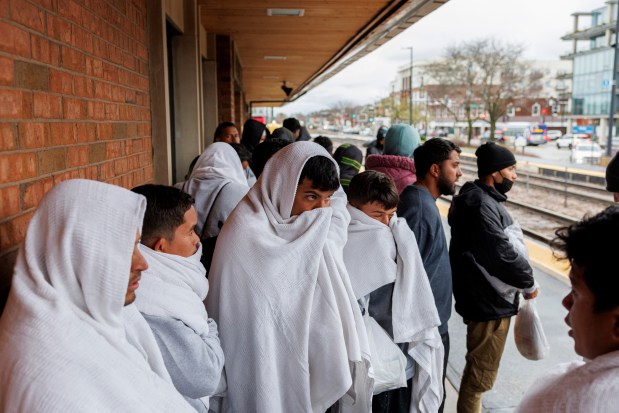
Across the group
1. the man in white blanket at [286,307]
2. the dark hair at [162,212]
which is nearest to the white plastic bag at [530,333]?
the man in white blanket at [286,307]

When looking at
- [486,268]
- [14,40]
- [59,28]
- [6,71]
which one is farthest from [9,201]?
[486,268]

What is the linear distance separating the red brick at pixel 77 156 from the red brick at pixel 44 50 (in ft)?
1.10

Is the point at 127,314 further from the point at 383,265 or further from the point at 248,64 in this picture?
the point at 248,64

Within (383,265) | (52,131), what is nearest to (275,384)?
(383,265)

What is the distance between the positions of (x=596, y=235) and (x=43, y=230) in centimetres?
123

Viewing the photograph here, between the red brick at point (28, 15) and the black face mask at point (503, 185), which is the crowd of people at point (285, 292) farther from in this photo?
the red brick at point (28, 15)

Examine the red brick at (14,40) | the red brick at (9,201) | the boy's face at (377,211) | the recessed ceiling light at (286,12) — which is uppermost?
the recessed ceiling light at (286,12)

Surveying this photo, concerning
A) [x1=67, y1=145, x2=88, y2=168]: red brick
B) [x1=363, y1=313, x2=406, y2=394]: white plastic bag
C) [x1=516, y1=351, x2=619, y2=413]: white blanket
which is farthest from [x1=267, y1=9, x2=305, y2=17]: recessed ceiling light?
[x1=516, y1=351, x2=619, y2=413]: white blanket

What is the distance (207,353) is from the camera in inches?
75.1

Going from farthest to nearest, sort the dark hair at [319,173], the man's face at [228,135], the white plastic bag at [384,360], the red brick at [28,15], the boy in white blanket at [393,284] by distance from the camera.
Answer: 1. the man's face at [228,135]
2. the boy in white blanket at [393,284]
3. the white plastic bag at [384,360]
4. the dark hair at [319,173]
5. the red brick at [28,15]

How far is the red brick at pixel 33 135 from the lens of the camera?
181 cm

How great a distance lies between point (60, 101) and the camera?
7.11 ft

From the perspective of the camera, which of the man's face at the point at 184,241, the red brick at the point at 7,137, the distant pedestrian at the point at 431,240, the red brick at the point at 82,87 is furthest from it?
the distant pedestrian at the point at 431,240

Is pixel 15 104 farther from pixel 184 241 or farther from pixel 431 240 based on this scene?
pixel 431 240
